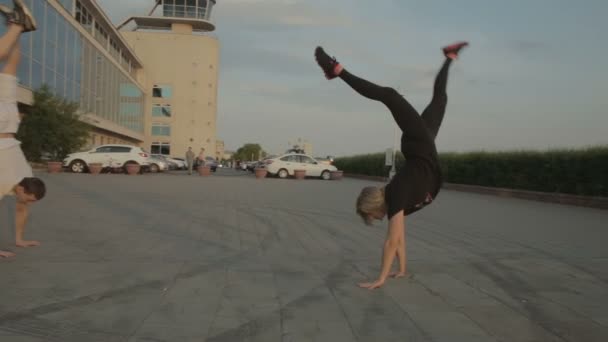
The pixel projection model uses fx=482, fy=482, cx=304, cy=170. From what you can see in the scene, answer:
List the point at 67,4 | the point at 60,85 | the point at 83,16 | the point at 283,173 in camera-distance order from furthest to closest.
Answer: the point at 83,16 → the point at 67,4 → the point at 60,85 → the point at 283,173

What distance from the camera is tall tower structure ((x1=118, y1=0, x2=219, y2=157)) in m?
67.6

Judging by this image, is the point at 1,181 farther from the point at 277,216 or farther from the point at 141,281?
the point at 277,216

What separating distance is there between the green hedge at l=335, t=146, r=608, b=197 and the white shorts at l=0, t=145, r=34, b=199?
1437cm

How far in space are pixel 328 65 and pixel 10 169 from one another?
10.2 feet

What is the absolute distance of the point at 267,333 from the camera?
288 cm

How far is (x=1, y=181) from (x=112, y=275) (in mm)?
1425

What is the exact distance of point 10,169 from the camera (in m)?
4.49

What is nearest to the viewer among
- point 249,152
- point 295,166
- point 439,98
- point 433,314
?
point 433,314

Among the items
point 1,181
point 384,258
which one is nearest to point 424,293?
point 384,258

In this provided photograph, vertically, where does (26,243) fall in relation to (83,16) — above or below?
below

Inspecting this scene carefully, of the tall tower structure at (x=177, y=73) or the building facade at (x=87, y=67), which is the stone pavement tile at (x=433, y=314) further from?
the tall tower structure at (x=177, y=73)

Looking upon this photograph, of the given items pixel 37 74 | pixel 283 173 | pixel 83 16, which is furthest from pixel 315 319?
pixel 83 16

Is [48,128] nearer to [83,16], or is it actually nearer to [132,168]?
[132,168]

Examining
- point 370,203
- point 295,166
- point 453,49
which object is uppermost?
point 453,49
